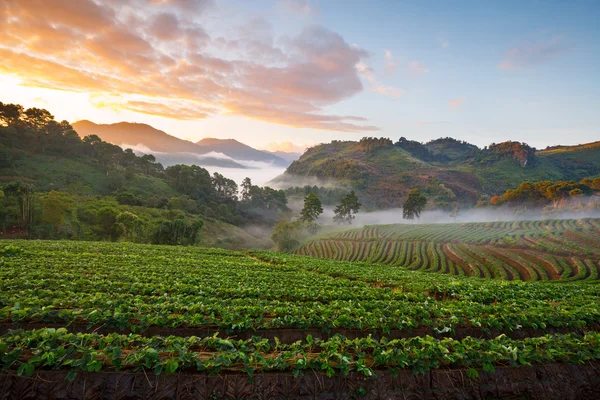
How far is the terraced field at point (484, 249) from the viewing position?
5088cm

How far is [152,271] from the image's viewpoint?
19.7 metres

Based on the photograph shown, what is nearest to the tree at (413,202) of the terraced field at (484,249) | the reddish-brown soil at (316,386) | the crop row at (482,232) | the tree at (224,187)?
the crop row at (482,232)

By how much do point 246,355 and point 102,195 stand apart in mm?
119844

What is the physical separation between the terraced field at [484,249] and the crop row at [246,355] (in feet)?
168

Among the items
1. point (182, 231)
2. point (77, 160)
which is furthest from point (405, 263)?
point (77, 160)

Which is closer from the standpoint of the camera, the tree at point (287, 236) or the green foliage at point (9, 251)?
the green foliage at point (9, 251)

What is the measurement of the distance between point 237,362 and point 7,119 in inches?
6368

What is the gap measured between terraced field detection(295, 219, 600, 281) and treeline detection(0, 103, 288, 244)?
4587 centimetres

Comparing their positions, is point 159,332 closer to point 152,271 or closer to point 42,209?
point 152,271

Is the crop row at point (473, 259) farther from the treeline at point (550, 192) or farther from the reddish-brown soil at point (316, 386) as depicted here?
the treeline at point (550, 192)

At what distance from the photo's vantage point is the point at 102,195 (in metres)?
103

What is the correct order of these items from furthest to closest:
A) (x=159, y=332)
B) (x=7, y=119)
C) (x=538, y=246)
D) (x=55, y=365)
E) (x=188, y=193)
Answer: (x=188, y=193), (x=7, y=119), (x=538, y=246), (x=159, y=332), (x=55, y=365)

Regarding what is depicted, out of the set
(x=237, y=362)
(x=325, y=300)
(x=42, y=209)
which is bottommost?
(x=42, y=209)

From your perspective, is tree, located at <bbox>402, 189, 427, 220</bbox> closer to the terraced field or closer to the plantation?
the terraced field
